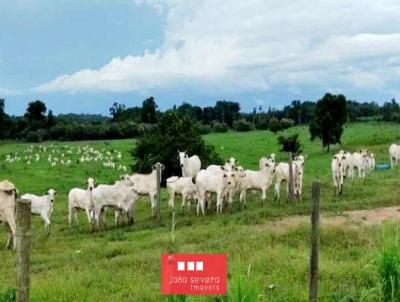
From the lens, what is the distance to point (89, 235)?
19.2 m

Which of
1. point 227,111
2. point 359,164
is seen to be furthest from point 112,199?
point 227,111

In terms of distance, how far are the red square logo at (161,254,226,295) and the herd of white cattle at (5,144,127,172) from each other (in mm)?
41693

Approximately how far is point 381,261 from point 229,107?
12440cm

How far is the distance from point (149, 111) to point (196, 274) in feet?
282

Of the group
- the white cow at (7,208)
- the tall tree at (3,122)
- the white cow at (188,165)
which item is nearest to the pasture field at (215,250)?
the white cow at (7,208)

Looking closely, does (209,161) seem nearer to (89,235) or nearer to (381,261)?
(89,235)

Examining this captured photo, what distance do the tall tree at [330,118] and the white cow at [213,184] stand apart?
35685mm

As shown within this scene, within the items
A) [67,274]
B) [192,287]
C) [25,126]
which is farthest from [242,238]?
[25,126]

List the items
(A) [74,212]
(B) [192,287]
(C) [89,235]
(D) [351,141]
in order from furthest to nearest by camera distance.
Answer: (D) [351,141]
(A) [74,212]
(C) [89,235]
(B) [192,287]

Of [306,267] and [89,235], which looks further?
[89,235]

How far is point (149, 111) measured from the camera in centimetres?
9206

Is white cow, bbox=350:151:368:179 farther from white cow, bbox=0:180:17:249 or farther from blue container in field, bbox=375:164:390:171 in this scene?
white cow, bbox=0:180:17:249

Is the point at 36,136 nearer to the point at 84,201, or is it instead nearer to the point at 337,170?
the point at 337,170

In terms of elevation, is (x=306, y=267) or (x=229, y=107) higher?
(x=229, y=107)
